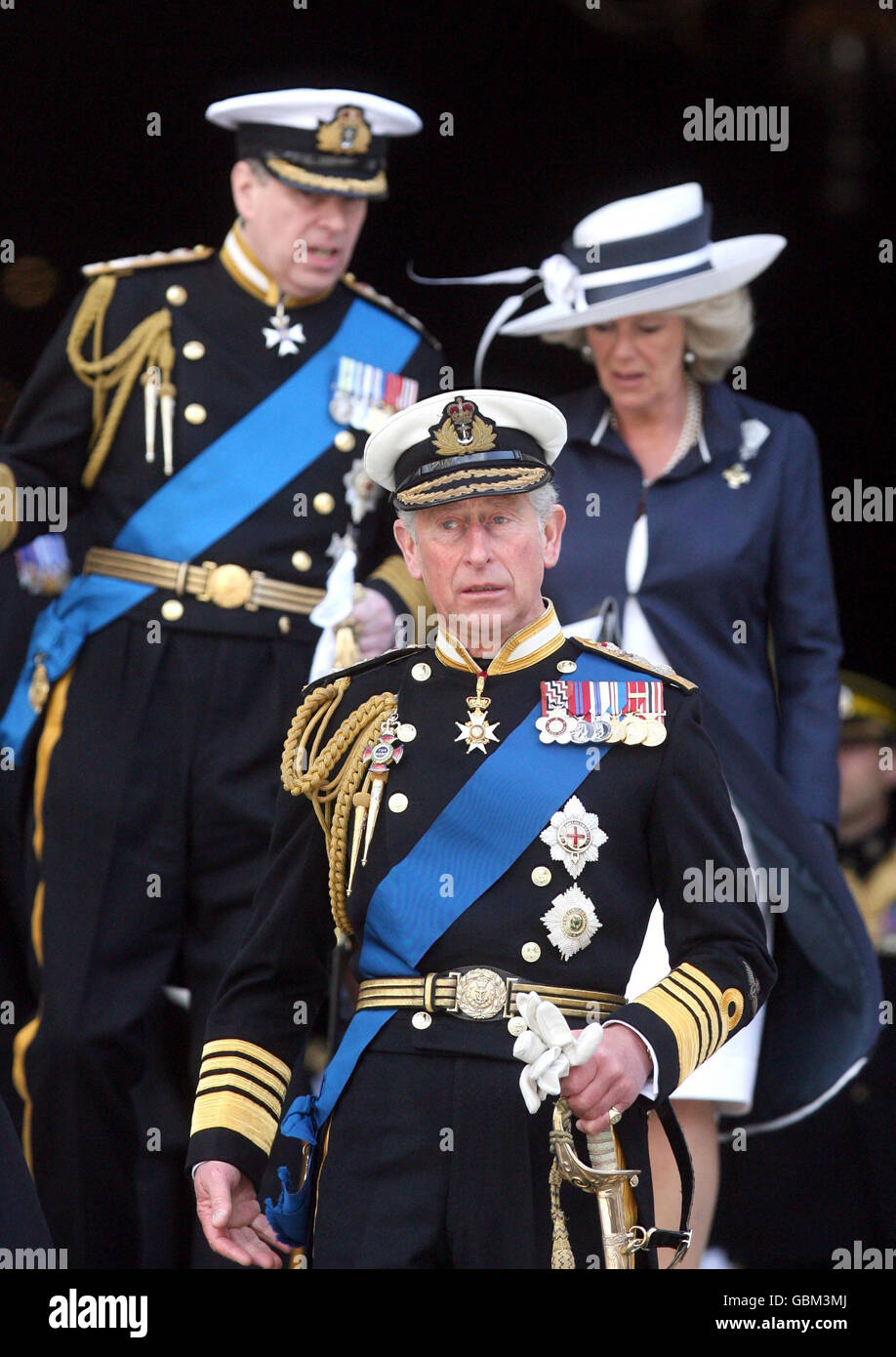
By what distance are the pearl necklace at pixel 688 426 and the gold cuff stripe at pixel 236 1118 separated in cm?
210

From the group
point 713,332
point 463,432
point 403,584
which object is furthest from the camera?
point 713,332

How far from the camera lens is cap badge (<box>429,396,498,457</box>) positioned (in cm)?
383

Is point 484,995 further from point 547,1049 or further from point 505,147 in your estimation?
point 505,147

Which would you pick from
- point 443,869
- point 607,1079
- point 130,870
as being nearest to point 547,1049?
point 607,1079

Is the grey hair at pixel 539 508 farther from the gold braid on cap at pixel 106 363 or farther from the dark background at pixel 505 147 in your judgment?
the dark background at pixel 505 147

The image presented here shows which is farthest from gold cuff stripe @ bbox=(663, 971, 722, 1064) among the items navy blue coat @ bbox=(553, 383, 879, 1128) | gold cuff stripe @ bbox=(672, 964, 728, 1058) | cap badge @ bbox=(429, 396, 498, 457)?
navy blue coat @ bbox=(553, 383, 879, 1128)

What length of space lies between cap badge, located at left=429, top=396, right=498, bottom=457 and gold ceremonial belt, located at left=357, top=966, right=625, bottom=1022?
76cm

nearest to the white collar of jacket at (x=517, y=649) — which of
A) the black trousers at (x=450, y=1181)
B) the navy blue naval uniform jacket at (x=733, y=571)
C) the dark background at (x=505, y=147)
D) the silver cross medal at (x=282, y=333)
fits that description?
the black trousers at (x=450, y=1181)

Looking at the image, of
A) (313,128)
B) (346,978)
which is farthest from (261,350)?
(346,978)

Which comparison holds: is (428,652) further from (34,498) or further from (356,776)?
(34,498)

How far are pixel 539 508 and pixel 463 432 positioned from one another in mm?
155

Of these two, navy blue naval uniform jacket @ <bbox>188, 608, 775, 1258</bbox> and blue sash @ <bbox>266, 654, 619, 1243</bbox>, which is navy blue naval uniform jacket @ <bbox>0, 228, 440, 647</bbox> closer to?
navy blue naval uniform jacket @ <bbox>188, 608, 775, 1258</bbox>

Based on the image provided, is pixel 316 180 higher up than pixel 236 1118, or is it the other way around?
pixel 316 180

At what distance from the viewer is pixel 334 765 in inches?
151
